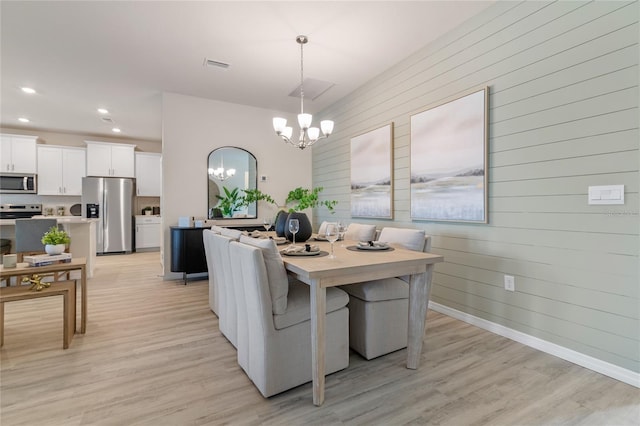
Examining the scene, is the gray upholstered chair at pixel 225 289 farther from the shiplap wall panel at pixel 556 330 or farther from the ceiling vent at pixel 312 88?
the ceiling vent at pixel 312 88

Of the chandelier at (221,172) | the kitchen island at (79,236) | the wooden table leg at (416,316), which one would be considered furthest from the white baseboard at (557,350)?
the kitchen island at (79,236)

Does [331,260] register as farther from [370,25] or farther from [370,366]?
[370,25]

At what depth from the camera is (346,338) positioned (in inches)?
79.1

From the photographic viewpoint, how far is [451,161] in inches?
115

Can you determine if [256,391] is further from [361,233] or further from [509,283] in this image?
[509,283]

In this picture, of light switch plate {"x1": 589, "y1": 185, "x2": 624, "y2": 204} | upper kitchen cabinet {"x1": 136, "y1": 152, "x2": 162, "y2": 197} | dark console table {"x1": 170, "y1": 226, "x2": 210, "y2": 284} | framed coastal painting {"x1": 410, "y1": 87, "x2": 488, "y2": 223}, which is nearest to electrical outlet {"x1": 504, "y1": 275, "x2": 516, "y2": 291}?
framed coastal painting {"x1": 410, "y1": 87, "x2": 488, "y2": 223}

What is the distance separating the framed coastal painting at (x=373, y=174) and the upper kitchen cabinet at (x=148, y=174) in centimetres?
526

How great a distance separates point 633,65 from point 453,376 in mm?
2204

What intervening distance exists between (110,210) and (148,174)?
1.19 meters

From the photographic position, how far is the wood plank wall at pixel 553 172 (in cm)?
188

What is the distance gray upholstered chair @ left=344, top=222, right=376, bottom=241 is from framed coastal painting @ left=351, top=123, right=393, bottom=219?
722mm

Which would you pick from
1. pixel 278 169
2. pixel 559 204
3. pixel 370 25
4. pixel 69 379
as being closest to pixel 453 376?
pixel 559 204

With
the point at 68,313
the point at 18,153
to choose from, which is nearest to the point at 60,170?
the point at 18,153

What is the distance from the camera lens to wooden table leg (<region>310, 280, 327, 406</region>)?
164 cm
